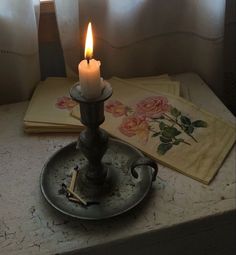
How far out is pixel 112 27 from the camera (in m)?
0.93

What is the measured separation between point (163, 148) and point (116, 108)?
163 mm

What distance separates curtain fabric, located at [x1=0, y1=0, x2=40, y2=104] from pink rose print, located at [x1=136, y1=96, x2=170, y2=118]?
0.26m

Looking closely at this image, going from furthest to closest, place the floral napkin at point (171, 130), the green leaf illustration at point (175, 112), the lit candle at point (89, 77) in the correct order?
the green leaf illustration at point (175, 112)
the floral napkin at point (171, 130)
the lit candle at point (89, 77)

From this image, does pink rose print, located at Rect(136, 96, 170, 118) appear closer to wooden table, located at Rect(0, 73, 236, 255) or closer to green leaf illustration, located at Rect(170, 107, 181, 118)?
green leaf illustration, located at Rect(170, 107, 181, 118)

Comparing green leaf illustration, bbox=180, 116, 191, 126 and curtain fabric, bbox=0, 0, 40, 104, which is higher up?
curtain fabric, bbox=0, 0, 40, 104

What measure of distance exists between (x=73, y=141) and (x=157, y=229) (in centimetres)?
27

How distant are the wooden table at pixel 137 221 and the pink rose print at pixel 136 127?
10 cm

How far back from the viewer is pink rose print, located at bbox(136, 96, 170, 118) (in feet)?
2.89

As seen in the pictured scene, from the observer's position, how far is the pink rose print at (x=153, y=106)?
2.89 feet

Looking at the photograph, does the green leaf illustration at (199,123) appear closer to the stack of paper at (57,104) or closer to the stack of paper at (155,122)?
the stack of paper at (155,122)

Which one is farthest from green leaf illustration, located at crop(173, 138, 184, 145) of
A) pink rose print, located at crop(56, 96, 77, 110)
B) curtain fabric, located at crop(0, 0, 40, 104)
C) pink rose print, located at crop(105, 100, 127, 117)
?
curtain fabric, located at crop(0, 0, 40, 104)

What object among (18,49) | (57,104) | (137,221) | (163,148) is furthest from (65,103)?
(137,221)

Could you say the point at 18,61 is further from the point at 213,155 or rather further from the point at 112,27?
the point at 213,155

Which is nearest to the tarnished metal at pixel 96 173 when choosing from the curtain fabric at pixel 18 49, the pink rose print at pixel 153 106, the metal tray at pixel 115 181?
the metal tray at pixel 115 181
